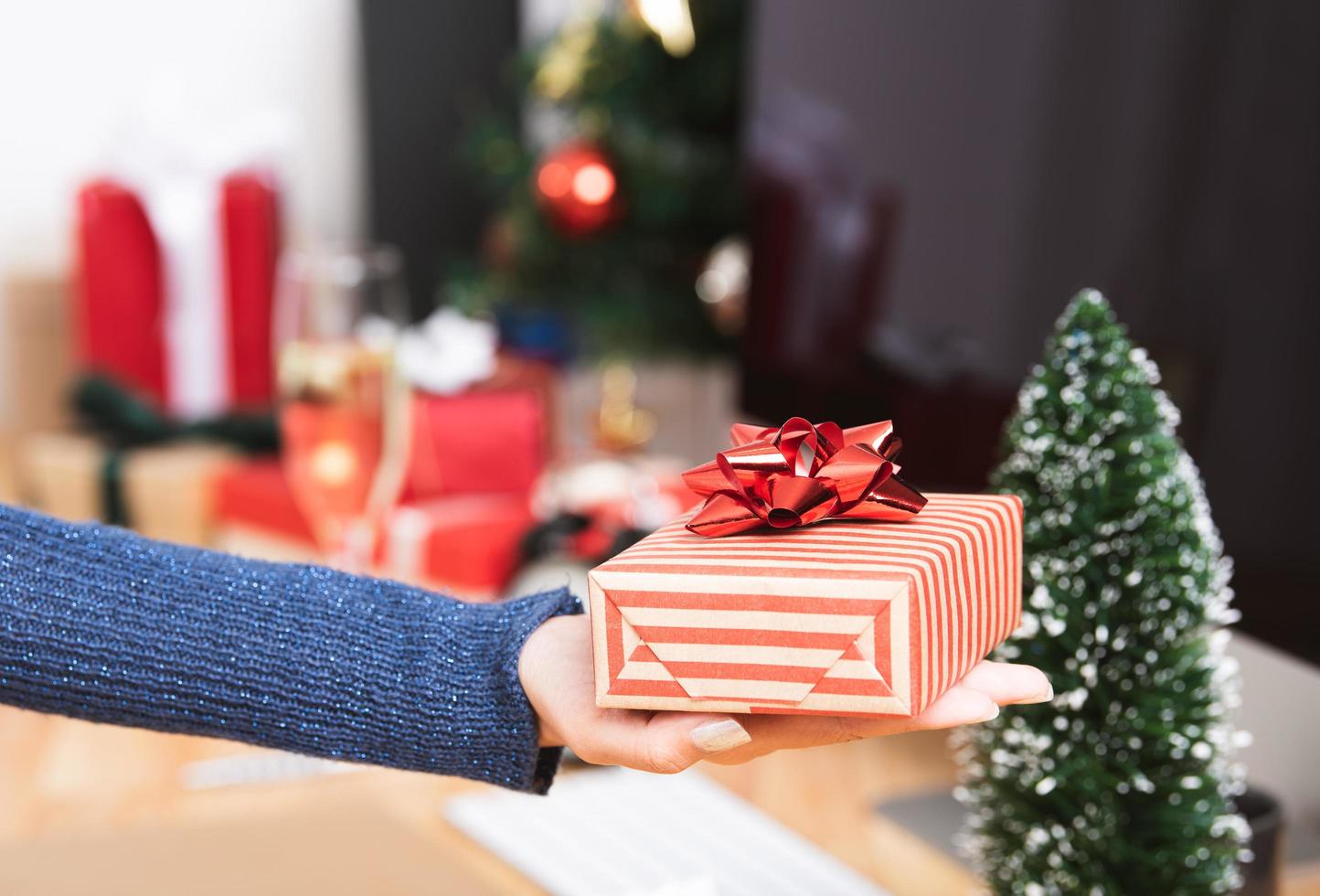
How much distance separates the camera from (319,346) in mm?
1163

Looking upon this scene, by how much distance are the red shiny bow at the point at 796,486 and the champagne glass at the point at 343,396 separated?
71 centimetres

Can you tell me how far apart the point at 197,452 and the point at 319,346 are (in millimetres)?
529

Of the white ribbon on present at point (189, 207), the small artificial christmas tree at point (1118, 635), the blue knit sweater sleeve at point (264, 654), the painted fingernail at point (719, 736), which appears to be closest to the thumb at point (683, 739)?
the painted fingernail at point (719, 736)

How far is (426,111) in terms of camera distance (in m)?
2.21

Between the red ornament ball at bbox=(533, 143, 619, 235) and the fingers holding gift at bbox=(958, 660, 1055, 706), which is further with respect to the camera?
the red ornament ball at bbox=(533, 143, 619, 235)

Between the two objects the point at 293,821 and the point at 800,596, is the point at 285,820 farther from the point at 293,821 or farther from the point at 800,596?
the point at 800,596

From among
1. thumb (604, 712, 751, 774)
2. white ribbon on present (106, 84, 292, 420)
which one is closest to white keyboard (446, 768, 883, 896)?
thumb (604, 712, 751, 774)

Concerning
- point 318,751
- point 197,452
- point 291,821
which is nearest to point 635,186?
point 197,452

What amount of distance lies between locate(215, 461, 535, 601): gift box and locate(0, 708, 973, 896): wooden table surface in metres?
0.27

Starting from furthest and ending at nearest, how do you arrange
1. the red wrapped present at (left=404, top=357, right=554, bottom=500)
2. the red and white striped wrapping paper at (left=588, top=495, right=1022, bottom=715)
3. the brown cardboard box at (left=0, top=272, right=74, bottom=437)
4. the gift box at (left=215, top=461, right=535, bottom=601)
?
the brown cardboard box at (left=0, top=272, right=74, bottom=437) → the red wrapped present at (left=404, top=357, right=554, bottom=500) → the gift box at (left=215, top=461, right=535, bottom=601) → the red and white striped wrapping paper at (left=588, top=495, right=1022, bottom=715)

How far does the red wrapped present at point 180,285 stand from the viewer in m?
1.92

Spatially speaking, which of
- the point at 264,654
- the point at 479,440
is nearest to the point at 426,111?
the point at 479,440

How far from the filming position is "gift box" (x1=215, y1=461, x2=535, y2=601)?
1.28 m

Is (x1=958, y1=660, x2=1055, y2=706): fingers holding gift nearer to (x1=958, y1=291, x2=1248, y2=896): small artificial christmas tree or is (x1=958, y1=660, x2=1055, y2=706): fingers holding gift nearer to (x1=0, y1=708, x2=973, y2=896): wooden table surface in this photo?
(x1=958, y1=291, x2=1248, y2=896): small artificial christmas tree
